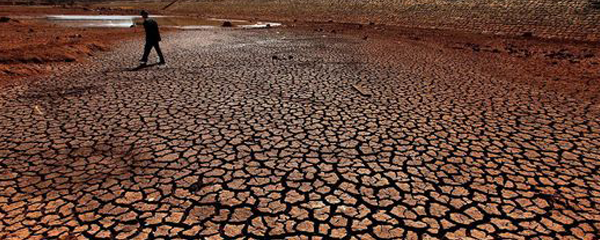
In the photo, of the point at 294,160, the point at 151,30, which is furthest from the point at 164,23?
the point at 294,160

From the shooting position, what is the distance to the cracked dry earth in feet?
11.0

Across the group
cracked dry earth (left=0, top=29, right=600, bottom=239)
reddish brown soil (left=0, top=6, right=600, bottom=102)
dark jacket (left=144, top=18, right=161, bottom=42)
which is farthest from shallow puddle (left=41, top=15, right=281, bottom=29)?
cracked dry earth (left=0, top=29, right=600, bottom=239)

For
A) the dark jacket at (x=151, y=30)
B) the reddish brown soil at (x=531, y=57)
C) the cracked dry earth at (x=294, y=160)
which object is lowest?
the cracked dry earth at (x=294, y=160)

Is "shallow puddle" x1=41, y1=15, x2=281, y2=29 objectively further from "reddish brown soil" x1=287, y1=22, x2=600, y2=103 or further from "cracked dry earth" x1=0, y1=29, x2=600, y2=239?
"cracked dry earth" x1=0, y1=29, x2=600, y2=239

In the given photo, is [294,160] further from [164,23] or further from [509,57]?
[164,23]

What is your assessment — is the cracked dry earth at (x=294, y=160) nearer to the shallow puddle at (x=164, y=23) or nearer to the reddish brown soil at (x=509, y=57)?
the reddish brown soil at (x=509, y=57)

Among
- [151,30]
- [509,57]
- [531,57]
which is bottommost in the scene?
[151,30]

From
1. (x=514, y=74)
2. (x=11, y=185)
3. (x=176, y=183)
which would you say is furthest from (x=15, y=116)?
(x=514, y=74)

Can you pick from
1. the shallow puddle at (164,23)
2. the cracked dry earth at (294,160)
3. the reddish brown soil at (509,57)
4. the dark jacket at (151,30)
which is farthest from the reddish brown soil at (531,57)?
the shallow puddle at (164,23)

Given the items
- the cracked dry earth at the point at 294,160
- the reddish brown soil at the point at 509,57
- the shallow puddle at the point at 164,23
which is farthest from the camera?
the shallow puddle at the point at 164,23

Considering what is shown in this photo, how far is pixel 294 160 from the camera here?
4.58 m

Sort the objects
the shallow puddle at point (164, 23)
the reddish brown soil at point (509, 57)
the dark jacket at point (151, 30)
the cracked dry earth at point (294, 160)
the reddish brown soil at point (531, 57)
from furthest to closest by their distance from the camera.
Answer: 1. the shallow puddle at point (164, 23)
2. the dark jacket at point (151, 30)
3. the reddish brown soil at point (509, 57)
4. the reddish brown soil at point (531, 57)
5. the cracked dry earth at point (294, 160)

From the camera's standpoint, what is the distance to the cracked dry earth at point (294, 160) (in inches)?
132

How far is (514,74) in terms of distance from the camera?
9.86m
